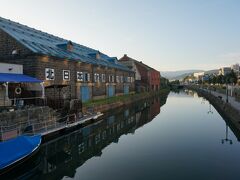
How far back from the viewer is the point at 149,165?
54.9 ft

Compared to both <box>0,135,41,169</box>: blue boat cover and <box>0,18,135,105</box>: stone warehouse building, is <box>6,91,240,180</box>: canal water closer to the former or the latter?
<box>0,135,41,169</box>: blue boat cover

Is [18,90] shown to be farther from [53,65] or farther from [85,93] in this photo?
[85,93]

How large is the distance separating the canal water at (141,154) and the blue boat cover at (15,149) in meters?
1.20

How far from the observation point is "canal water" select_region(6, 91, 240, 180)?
15.3 meters

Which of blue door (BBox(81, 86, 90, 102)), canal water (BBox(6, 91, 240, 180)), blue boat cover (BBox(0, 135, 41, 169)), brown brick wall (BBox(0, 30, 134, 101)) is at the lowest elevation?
canal water (BBox(6, 91, 240, 180))

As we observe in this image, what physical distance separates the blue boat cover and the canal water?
47.1 inches

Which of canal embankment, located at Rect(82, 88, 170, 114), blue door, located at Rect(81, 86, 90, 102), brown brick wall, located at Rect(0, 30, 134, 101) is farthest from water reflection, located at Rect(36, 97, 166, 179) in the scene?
blue door, located at Rect(81, 86, 90, 102)

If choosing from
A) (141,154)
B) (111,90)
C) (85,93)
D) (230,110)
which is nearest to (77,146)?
(141,154)

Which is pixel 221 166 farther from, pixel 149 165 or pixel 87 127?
pixel 87 127

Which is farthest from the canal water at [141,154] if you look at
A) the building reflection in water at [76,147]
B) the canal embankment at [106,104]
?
the canal embankment at [106,104]

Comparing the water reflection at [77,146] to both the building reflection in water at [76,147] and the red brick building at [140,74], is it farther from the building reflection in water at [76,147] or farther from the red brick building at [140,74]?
the red brick building at [140,74]

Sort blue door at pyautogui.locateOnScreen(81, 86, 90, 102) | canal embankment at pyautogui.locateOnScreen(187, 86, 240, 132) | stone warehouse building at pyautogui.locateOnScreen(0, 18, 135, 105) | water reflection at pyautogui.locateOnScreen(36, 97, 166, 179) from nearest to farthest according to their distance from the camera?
water reflection at pyautogui.locateOnScreen(36, 97, 166, 179) < canal embankment at pyautogui.locateOnScreen(187, 86, 240, 132) < stone warehouse building at pyautogui.locateOnScreen(0, 18, 135, 105) < blue door at pyautogui.locateOnScreen(81, 86, 90, 102)

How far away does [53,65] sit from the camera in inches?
1331

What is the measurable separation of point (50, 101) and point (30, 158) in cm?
1135
